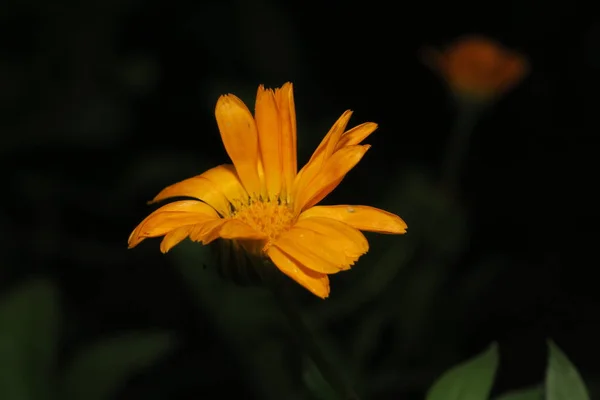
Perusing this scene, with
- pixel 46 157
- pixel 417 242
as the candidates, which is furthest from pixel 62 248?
pixel 417 242

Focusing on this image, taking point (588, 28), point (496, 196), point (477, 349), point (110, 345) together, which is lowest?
point (477, 349)

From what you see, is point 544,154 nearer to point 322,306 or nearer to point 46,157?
point 322,306

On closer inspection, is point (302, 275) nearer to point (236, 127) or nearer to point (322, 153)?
point (322, 153)

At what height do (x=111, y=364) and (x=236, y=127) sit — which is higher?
(x=236, y=127)

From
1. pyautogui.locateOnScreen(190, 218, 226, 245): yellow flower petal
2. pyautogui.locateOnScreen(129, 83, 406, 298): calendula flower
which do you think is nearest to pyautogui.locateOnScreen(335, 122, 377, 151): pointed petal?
pyautogui.locateOnScreen(129, 83, 406, 298): calendula flower

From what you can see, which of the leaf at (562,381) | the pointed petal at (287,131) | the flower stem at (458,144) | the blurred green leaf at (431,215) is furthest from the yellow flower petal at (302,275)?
the flower stem at (458,144)

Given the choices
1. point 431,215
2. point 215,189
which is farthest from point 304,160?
point 215,189
